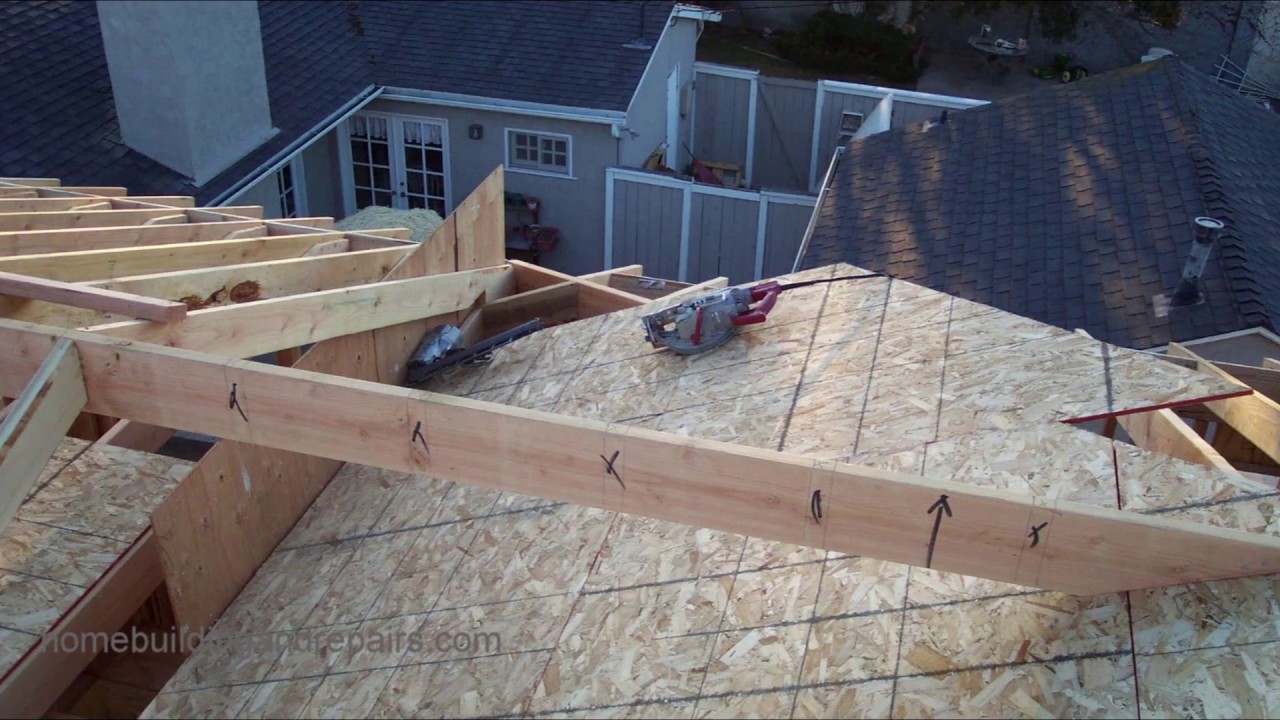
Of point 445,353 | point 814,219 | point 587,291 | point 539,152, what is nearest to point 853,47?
point 539,152

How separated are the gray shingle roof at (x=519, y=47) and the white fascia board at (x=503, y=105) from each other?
3.7 inches

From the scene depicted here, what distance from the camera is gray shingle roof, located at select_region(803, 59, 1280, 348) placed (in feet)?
27.7

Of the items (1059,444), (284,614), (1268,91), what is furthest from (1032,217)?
(1268,91)

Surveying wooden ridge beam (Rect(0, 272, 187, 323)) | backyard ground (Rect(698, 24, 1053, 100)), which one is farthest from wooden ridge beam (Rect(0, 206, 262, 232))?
backyard ground (Rect(698, 24, 1053, 100))

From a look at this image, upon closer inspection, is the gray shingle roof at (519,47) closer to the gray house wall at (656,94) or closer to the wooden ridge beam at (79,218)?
the gray house wall at (656,94)

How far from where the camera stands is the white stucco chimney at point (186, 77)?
421 inches

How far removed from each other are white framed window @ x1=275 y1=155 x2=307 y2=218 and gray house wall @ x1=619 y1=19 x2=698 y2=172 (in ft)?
14.9

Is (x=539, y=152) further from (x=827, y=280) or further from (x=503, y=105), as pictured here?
(x=827, y=280)

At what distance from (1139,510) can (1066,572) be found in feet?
3.43

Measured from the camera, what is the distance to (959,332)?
6387 millimetres

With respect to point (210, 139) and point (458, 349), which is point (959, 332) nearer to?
point (458, 349)

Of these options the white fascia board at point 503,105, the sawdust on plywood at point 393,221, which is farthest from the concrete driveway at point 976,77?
the sawdust on plywood at point 393,221

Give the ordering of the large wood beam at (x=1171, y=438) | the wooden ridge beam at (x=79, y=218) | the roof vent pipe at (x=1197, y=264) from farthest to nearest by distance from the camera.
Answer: the roof vent pipe at (x=1197, y=264), the wooden ridge beam at (x=79, y=218), the large wood beam at (x=1171, y=438)

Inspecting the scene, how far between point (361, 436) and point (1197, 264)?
681cm
